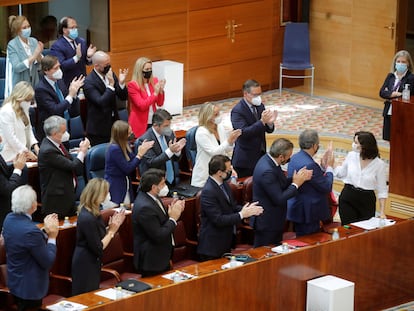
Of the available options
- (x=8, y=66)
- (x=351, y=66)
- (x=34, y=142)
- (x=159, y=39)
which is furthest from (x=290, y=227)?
(x=351, y=66)

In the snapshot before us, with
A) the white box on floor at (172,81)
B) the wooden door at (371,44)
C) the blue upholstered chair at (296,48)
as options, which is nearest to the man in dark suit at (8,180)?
→ the white box on floor at (172,81)

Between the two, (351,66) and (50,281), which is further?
(351,66)

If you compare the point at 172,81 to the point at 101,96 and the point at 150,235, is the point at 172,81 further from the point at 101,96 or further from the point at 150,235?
the point at 150,235

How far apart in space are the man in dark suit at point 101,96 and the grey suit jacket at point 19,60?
129 cm

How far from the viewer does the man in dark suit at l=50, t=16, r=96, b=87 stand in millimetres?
13148

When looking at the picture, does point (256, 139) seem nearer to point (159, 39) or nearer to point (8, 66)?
point (8, 66)

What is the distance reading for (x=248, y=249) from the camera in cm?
1021

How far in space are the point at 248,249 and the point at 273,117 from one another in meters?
1.71

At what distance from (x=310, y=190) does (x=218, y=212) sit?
1.04m

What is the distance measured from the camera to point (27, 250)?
823 centimetres

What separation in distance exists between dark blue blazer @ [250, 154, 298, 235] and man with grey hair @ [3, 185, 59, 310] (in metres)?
2.08

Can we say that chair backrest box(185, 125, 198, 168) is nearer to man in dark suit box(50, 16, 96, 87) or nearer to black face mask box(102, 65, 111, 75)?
black face mask box(102, 65, 111, 75)

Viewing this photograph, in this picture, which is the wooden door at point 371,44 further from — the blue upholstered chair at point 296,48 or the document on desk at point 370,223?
the document on desk at point 370,223

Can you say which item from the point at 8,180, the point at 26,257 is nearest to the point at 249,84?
the point at 8,180
